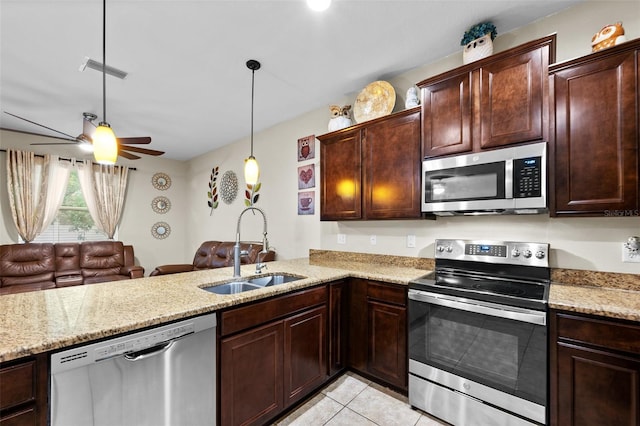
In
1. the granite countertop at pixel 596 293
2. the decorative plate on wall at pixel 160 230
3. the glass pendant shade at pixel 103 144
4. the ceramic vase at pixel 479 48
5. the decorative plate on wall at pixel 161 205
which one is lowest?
the granite countertop at pixel 596 293

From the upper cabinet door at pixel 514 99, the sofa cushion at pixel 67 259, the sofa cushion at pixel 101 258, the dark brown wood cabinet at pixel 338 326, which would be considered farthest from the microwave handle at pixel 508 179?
the sofa cushion at pixel 67 259

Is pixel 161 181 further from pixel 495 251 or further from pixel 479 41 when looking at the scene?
pixel 495 251

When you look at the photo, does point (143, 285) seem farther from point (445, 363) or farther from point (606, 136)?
point (606, 136)

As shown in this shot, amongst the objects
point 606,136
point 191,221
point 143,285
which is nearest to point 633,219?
point 606,136

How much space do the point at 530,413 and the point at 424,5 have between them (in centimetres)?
250

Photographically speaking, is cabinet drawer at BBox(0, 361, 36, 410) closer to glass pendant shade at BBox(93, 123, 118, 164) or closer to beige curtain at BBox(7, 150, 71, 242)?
glass pendant shade at BBox(93, 123, 118, 164)

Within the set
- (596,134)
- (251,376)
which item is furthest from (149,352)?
(596,134)

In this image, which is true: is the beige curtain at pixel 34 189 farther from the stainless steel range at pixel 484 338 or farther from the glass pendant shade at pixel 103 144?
the stainless steel range at pixel 484 338

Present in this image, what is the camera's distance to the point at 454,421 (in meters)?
1.75

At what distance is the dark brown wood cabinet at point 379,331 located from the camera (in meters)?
2.02

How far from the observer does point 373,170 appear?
8.21 feet

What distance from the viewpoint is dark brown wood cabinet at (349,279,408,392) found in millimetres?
2016

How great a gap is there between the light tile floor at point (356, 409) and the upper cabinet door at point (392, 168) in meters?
1.39

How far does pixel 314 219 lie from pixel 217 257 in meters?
1.99
